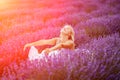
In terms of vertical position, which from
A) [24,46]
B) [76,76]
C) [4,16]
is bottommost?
[76,76]

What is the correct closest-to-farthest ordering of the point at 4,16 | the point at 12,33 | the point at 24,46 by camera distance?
the point at 24,46 → the point at 12,33 → the point at 4,16

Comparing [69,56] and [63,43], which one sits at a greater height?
[63,43]

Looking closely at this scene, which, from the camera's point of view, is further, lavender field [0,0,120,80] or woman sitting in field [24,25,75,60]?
woman sitting in field [24,25,75,60]

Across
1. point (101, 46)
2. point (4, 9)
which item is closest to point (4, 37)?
point (101, 46)

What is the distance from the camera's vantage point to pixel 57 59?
11.5ft

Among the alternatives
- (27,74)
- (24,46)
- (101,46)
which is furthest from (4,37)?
(27,74)

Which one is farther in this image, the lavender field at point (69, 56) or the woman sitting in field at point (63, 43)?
the woman sitting in field at point (63, 43)

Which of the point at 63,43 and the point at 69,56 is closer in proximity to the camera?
the point at 69,56

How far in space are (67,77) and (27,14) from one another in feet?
16.0

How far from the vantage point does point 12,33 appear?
19.0 feet

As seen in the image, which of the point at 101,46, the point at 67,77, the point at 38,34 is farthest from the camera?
the point at 38,34

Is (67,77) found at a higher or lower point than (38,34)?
lower

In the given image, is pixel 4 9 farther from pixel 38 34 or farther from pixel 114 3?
pixel 38 34

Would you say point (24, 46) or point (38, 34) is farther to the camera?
point (38, 34)
